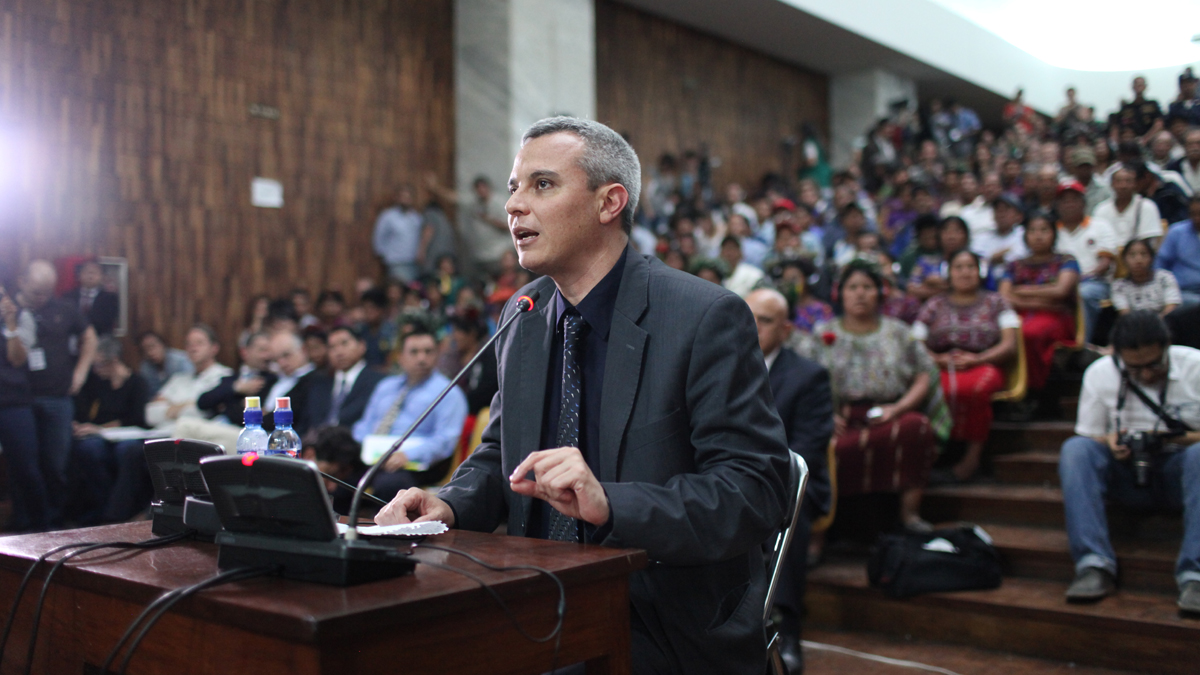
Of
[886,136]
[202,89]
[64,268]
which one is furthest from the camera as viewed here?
[886,136]

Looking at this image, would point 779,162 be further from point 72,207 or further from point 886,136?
point 72,207

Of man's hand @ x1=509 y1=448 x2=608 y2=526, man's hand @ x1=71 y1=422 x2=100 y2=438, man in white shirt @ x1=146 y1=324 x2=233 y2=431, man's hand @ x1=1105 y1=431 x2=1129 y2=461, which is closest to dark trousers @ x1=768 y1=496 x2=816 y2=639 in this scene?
man's hand @ x1=1105 y1=431 x2=1129 y2=461

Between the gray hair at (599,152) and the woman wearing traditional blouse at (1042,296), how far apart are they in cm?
368

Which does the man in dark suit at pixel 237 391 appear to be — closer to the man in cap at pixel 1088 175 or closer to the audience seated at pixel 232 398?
the audience seated at pixel 232 398

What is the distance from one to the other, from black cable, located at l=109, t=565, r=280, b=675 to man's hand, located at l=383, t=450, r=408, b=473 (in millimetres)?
2830

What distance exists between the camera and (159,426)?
5688 millimetres

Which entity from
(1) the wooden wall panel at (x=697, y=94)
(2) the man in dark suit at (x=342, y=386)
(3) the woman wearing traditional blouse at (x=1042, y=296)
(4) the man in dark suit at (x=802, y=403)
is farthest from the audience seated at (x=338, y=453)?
(1) the wooden wall panel at (x=697, y=94)

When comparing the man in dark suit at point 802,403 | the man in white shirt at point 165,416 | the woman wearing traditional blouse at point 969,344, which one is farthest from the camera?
the man in white shirt at point 165,416

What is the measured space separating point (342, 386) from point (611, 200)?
351 centimetres

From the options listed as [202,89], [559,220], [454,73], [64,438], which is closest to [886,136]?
[454,73]

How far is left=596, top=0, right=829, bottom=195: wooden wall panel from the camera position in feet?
34.1

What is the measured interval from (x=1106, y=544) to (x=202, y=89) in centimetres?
691

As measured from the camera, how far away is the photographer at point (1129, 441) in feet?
10.5

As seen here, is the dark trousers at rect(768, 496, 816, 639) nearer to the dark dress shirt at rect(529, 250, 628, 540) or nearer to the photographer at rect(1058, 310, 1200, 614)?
the photographer at rect(1058, 310, 1200, 614)
